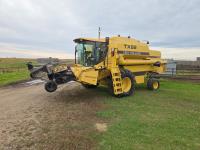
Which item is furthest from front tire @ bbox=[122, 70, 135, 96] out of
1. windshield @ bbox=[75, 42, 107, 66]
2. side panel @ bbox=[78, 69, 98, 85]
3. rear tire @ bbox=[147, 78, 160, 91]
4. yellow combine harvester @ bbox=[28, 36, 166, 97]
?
rear tire @ bbox=[147, 78, 160, 91]

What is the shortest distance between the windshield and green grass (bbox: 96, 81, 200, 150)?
2.01 meters

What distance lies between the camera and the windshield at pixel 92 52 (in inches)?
408

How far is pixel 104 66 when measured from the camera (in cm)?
1030

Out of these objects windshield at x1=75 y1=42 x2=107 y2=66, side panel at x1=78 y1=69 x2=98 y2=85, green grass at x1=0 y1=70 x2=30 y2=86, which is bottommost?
green grass at x1=0 y1=70 x2=30 y2=86

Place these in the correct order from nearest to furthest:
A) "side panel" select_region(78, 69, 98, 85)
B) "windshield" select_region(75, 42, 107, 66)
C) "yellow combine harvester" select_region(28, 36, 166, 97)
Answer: "yellow combine harvester" select_region(28, 36, 166, 97) < "side panel" select_region(78, 69, 98, 85) < "windshield" select_region(75, 42, 107, 66)

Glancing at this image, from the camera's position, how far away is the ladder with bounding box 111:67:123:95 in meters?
10.1

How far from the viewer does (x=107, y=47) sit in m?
10.4

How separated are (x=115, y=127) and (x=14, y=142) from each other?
244 cm

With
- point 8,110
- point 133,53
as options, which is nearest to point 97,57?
point 133,53

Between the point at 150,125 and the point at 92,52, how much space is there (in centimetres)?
511

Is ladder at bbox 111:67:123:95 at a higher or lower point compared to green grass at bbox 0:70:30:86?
higher

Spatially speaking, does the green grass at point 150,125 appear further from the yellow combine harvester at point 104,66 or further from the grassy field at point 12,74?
the grassy field at point 12,74

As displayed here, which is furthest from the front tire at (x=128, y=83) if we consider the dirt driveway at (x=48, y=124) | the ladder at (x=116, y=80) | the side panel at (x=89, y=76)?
the dirt driveway at (x=48, y=124)

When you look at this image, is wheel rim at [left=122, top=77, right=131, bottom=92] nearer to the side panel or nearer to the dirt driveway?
the side panel
